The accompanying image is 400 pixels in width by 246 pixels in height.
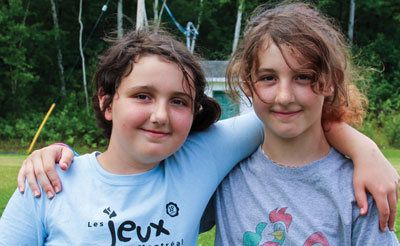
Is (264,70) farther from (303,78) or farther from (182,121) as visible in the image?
(182,121)

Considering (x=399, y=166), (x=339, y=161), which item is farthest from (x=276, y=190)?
(x=399, y=166)

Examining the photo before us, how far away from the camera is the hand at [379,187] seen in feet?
5.10

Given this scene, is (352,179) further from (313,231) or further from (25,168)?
(25,168)

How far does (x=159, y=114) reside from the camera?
5.23 ft

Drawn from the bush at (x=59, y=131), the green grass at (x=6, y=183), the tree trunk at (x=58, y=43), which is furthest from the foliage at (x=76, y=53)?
the green grass at (x=6, y=183)

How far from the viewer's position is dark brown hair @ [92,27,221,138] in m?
1.72

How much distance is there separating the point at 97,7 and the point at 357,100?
20116mm

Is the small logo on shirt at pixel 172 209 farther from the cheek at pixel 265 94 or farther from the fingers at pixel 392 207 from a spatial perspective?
the fingers at pixel 392 207

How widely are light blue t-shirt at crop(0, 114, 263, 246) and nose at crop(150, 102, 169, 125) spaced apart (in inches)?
9.8

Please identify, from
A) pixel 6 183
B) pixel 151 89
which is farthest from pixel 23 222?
pixel 6 183

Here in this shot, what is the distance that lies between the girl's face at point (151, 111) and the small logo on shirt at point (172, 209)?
178mm

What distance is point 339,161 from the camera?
68.9 inches

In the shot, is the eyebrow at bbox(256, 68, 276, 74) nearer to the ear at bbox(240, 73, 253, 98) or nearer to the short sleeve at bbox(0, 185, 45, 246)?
the ear at bbox(240, 73, 253, 98)

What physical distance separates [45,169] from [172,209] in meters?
0.50
